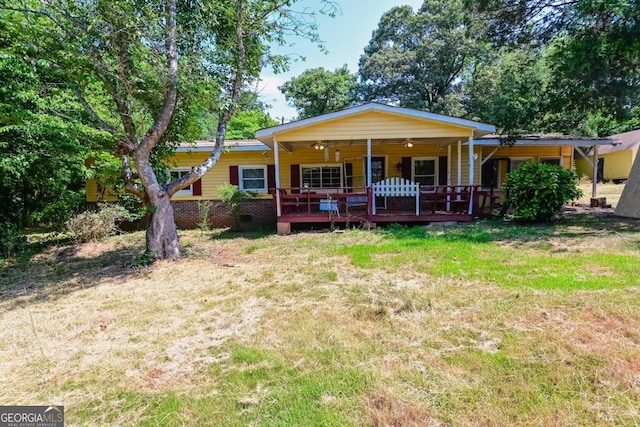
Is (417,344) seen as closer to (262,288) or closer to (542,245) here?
(262,288)

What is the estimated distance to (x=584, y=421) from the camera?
2.02m

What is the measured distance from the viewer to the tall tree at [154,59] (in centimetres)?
569

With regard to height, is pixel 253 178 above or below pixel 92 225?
above

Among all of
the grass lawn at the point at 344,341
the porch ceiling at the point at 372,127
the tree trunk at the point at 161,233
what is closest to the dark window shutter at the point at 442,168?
the porch ceiling at the point at 372,127

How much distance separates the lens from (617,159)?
76.8 feet

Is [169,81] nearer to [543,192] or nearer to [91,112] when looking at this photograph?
[91,112]

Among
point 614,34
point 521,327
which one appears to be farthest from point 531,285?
point 614,34

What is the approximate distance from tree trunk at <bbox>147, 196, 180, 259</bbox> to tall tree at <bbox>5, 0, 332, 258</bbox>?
19mm

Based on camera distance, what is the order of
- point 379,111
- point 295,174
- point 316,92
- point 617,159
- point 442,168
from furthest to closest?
point 316,92, point 617,159, point 295,174, point 442,168, point 379,111

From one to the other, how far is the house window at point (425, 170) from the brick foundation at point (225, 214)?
203 inches

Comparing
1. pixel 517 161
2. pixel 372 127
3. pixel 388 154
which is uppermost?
pixel 372 127

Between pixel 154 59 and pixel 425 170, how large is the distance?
8.93 meters

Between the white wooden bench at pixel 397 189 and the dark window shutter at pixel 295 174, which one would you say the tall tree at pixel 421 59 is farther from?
the white wooden bench at pixel 397 189

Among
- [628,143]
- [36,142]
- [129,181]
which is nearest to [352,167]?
[129,181]
